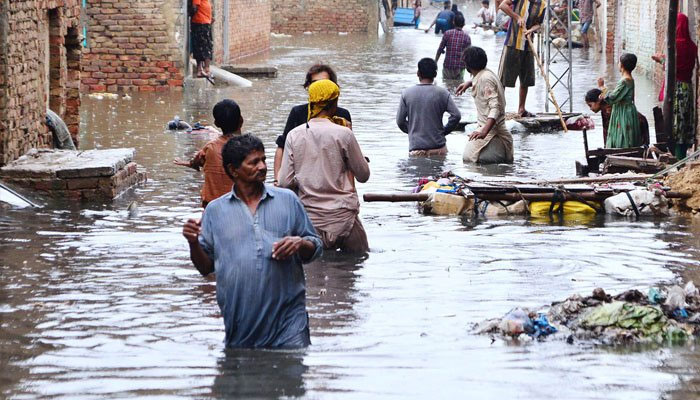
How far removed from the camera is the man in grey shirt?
12.9 m

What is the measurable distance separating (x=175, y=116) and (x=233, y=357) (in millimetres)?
12874

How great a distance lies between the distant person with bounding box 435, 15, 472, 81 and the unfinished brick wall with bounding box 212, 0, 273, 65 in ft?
16.3

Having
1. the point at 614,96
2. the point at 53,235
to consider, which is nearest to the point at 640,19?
the point at 614,96

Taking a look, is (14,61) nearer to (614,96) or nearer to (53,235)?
(53,235)

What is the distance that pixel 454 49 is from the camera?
24812 millimetres

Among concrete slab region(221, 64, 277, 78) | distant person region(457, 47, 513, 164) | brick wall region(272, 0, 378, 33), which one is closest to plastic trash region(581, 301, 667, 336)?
distant person region(457, 47, 513, 164)

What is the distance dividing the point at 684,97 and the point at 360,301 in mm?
6307

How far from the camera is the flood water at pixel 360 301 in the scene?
18.7 ft

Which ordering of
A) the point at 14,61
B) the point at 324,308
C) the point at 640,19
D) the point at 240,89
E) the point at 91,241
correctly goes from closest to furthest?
1. the point at 324,308
2. the point at 91,241
3. the point at 14,61
4. the point at 240,89
5. the point at 640,19

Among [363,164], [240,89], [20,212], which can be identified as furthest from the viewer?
[240,89]

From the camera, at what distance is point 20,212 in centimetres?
1090

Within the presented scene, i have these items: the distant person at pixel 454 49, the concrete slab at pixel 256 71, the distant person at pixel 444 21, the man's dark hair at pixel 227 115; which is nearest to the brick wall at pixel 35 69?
the man's dark hair at pixel 227 115

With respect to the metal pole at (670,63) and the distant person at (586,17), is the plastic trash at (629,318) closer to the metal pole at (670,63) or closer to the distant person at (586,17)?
the metal pole at (670,63)

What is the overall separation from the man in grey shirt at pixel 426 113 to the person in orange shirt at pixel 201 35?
10126mm
